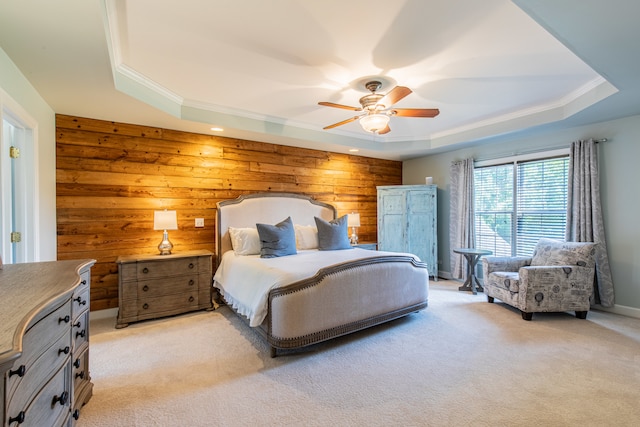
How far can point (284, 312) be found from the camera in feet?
8.34

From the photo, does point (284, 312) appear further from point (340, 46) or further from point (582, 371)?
point (582, 371)

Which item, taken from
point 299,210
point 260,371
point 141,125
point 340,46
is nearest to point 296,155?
point 299,210

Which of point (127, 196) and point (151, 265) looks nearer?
point (151, 265)

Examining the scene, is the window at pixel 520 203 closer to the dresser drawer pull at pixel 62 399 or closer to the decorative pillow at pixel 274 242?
the decorative pillow at pixel 274 242

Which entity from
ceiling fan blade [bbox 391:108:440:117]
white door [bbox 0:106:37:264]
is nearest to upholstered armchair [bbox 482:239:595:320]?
ceiling fan blade [bbox 391:108:440:117]

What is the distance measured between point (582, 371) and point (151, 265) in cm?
426

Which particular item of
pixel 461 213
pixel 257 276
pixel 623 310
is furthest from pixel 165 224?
pixel 623 310

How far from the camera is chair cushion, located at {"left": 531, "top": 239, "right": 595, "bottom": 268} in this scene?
11.5 ft

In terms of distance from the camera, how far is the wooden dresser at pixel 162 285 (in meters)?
3.31

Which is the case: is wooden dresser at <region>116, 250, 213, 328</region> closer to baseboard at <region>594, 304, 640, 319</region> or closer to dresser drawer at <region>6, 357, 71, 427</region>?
dresser drawer at <region>6, 357, 71, 427</region>

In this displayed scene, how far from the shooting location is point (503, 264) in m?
4.09

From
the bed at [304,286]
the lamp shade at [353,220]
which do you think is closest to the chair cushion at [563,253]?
the bed at [304,286]

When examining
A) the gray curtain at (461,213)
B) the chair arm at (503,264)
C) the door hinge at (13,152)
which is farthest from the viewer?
the gray curtain at (461,213)

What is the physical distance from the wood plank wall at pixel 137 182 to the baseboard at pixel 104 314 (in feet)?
0.19
